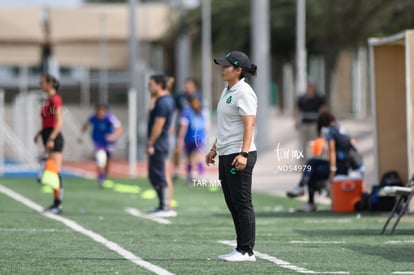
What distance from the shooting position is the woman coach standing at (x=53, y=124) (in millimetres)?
19906

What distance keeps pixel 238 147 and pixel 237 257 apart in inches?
39.8

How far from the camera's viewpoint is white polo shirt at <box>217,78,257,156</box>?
42.8 feet

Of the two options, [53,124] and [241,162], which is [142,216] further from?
[241,162]

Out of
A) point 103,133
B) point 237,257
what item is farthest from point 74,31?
point 237,257

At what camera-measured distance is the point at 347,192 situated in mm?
20422

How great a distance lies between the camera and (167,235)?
16.2 meters

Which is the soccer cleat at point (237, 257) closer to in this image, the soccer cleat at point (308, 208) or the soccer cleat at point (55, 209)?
the soccer cleat at point (55, 209)

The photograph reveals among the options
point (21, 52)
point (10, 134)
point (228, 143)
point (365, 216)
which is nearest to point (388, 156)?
point (365, 216)

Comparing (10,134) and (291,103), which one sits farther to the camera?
(291,103)

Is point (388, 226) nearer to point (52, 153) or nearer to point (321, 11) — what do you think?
point (52, 153)

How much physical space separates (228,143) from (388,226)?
5044 millimetres

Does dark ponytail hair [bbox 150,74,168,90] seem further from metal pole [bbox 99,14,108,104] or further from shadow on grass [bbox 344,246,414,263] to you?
metal pole [bbox 99,14,108,104]

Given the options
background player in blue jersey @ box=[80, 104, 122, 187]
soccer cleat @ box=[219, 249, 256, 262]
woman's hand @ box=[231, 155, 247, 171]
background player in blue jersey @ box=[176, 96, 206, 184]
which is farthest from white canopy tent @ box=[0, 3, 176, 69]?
woman's hand @ box=[231, 155, 247, 171]

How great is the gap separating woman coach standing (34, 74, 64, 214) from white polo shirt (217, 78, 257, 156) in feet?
23.0
